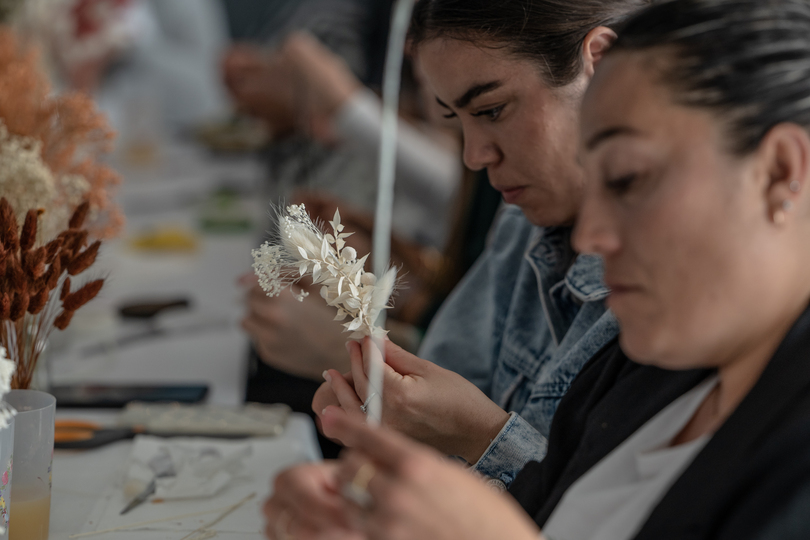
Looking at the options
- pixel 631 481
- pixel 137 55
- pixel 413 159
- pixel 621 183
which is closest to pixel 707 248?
pixel 621 183

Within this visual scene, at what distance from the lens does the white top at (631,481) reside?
0.55 metres

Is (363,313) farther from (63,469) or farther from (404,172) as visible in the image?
(404,172)

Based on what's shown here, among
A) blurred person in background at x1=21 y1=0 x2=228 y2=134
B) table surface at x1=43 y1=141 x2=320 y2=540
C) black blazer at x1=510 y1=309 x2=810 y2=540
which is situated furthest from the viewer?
blurred person in background at x1=21 y1=0 x2=228 y2=134

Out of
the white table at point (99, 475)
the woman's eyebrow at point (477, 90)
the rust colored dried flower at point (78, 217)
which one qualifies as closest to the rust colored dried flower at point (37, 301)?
the rust colored dried flower at point (78, 217)

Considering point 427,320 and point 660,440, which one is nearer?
point 660,440

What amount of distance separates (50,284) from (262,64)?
1.89 meters

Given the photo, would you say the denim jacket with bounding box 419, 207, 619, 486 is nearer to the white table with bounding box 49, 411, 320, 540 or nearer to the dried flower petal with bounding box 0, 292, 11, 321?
the white table with bounding box 49, 411, 320, 540

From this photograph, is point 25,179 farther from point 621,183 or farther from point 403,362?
point 621,183

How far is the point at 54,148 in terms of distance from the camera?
3.16ft

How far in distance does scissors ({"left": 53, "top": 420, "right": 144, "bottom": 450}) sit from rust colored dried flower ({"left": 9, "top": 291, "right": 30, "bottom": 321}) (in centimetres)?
33

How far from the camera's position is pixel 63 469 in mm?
914

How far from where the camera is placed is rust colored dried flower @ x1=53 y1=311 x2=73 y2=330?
730 millimetres

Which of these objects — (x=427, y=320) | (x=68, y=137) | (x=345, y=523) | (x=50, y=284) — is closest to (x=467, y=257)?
(x=427, y=320)

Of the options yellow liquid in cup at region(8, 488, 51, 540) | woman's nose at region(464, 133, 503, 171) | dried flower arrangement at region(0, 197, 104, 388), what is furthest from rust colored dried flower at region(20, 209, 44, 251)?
woman's nose at region(464, 133, 503, 171)
